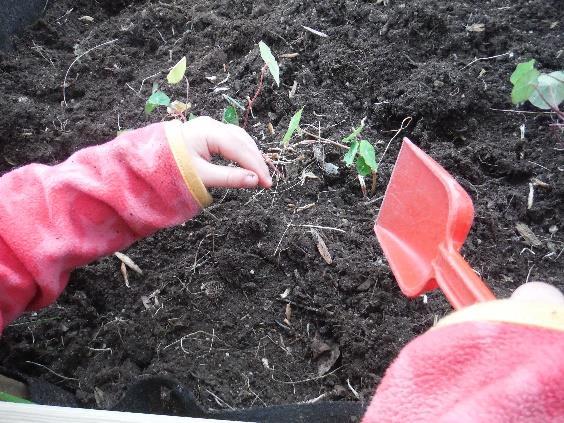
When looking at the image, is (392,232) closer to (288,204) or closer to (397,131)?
(288,204)

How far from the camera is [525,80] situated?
1176 mm

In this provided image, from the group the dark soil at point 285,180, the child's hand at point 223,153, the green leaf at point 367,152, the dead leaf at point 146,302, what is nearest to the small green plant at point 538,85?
the dark soil at point 285,180

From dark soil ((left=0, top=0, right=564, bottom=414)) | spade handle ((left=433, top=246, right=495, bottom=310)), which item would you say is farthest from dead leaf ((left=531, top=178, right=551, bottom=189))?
spade handle ((left=433, top=246, right=495, bottom=310))

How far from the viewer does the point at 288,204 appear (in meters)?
1.33

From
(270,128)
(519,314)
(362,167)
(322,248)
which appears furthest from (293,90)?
(519,314)

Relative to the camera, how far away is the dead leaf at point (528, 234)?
1225 mm

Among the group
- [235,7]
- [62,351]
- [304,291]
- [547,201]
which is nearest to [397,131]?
[547,201]

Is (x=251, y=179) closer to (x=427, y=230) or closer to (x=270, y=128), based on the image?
(x=427, y=230)

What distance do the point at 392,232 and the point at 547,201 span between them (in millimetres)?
462

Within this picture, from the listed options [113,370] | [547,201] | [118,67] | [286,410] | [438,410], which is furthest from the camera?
[118,67]

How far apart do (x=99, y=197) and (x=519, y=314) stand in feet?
2.27

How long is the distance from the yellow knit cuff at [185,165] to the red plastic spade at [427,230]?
0.33m

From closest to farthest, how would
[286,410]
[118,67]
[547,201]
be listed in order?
[286,410] → [547,201] → [118,67]

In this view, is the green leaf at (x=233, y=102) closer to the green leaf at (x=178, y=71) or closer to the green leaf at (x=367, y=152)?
the green leaf at (x=178, y=71)
